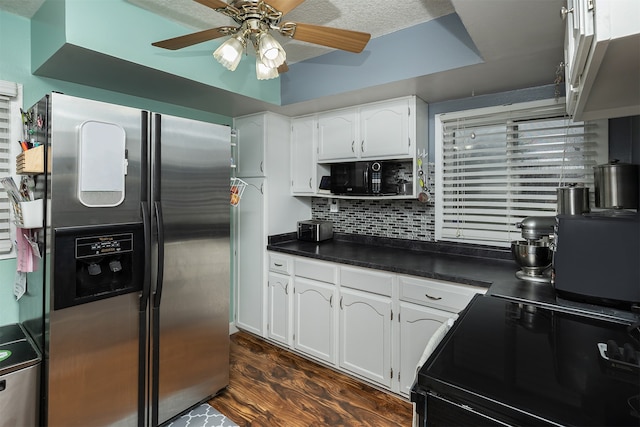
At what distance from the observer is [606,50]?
791mm

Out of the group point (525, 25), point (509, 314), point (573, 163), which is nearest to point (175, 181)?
point (509, 314)

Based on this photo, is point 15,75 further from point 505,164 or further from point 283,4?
point 505,164

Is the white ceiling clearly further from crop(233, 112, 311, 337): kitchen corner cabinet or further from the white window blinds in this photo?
crop(233, 112, 311, 337): kitchen corner cabinet

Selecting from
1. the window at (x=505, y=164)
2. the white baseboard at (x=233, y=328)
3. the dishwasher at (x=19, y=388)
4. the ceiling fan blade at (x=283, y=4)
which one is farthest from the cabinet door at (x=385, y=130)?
the dishwasher at (x=19, y=388)

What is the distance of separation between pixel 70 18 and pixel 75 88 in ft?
2.48

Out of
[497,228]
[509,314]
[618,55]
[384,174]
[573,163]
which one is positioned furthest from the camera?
[384,174]

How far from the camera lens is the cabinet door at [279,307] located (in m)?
2.87

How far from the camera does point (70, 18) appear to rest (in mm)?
1628

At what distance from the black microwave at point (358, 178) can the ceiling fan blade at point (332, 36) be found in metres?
1.23

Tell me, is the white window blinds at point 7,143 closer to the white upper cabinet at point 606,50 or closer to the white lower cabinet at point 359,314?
the white lower cabinet at point 359,314

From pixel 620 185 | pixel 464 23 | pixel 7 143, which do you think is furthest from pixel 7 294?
pixel 620 185

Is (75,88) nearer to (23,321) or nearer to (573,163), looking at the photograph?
(23,321)

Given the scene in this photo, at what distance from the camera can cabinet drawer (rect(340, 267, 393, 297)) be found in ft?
7.44

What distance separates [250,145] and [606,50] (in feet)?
8.93
